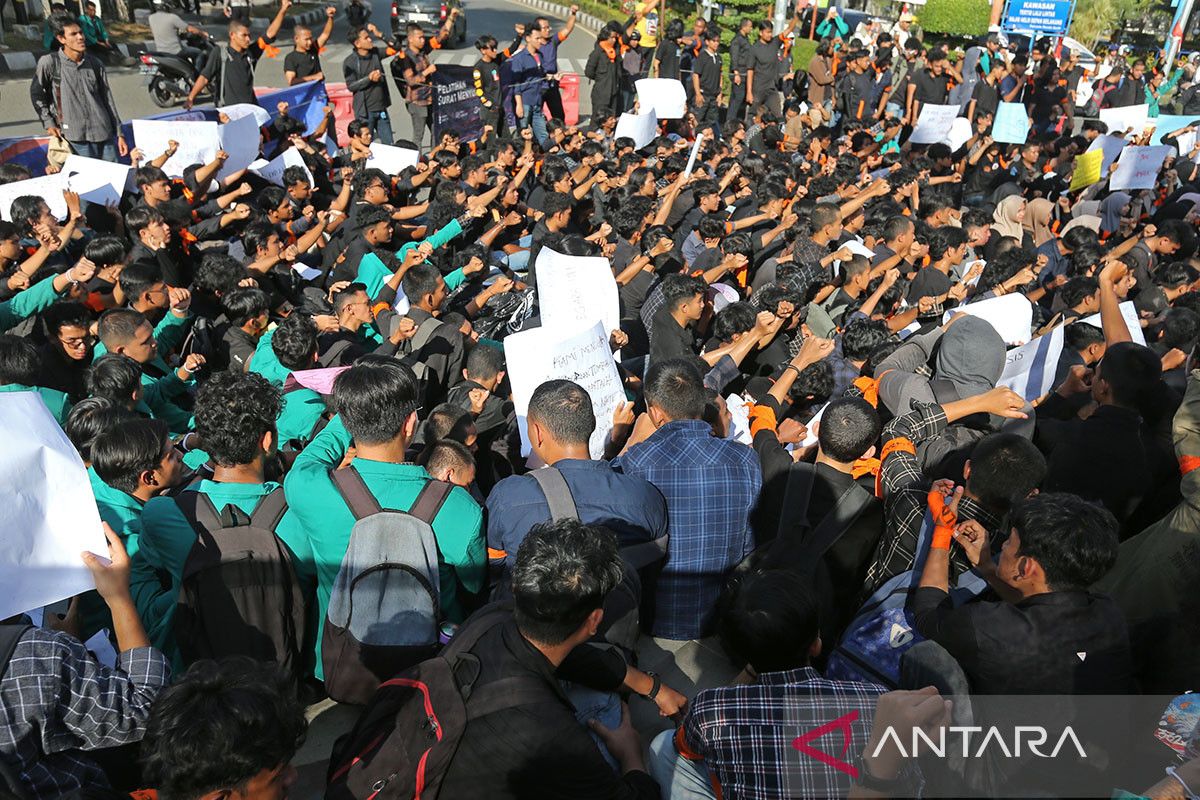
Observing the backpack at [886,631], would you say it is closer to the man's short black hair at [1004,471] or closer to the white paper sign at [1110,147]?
the man's short black hair at [1004,471]

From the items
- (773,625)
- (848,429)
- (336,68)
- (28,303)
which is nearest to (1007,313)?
(848,429)

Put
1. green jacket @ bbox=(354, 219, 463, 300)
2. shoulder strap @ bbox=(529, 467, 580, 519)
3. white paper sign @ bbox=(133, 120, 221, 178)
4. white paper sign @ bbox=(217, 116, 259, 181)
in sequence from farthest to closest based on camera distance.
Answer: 1. white paper sign @ bbox=(217, 116, 259, 181)
2. white paper sign @ bbox=(133, 120, 221, 178)
3. green jacket @ bbox=(354, 219, 463, 300)
4. shoulder strap @ bbox=(529, 467, 580, 519)

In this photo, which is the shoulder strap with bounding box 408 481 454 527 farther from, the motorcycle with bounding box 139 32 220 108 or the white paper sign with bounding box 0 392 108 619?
the motorcycle with bounding box 139 32 220 108

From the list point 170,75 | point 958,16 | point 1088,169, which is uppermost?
point 958,16

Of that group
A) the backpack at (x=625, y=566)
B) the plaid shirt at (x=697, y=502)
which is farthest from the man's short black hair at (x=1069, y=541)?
the backpack at (x=625, y=566)

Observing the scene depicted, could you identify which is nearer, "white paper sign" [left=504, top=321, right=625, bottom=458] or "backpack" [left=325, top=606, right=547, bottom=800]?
"backpack" [left=325, top=606, right=547, bottom=800]

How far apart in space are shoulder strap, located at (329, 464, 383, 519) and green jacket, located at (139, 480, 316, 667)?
25cm

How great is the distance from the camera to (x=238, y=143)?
7.54 m

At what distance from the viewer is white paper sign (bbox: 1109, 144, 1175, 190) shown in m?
8.80

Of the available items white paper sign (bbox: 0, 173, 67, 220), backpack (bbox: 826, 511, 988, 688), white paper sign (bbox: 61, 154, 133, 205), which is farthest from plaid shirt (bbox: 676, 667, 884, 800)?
white paper sign (bbox: 61, 154, 133, 205)

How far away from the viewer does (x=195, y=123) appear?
714cm

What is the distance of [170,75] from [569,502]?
13927 millimetres

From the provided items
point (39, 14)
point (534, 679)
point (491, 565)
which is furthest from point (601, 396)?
point (39, 14)

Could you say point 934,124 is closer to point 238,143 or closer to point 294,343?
point 238,143
